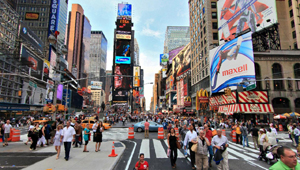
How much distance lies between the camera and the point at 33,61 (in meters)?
49.7

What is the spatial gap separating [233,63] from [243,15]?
11.6 m

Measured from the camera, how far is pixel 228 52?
114ft

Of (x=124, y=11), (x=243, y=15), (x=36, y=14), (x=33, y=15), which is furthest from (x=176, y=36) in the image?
(x=243, y=15)

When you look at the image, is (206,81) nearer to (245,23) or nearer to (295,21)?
(245,23)

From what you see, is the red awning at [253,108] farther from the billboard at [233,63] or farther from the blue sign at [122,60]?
the blue sign at [122,60]

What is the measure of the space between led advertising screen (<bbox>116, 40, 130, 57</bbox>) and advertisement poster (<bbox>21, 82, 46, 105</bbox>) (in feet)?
194

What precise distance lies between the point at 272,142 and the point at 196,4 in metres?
57.6

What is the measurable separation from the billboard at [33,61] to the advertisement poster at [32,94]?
190 inches

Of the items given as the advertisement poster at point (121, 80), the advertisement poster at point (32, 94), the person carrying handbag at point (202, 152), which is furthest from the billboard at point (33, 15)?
the person carrying handbag at point (202, 152)

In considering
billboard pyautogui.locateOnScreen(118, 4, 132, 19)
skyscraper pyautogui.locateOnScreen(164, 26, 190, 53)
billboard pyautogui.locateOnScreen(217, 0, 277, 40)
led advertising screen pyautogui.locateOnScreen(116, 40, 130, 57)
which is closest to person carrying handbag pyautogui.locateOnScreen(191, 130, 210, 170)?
billboard pyautogui.locateOnScreen(217, 0, 277, 40)

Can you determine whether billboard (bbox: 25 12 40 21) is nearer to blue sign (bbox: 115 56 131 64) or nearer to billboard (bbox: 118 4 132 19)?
blue sign (bbox: 115 56 131 64)

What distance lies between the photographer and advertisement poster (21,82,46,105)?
44.5 metres

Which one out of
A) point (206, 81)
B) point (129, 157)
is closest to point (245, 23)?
point (206, 81)

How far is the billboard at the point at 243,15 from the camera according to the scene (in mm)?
31573
